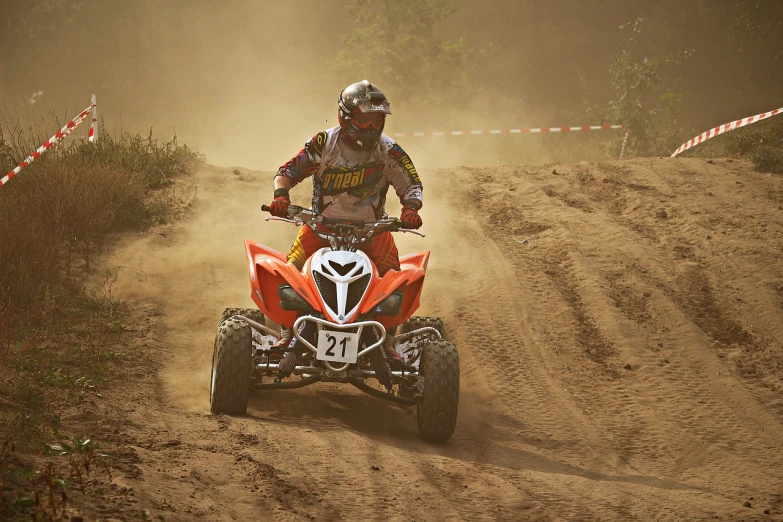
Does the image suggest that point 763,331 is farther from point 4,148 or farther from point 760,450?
point 4,148

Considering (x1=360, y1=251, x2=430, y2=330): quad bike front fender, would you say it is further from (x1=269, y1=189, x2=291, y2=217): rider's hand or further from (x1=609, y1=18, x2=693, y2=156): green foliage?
(x1=609, y1=18, x2=693, y2=156): green foliage

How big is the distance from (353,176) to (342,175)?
90 millimetres

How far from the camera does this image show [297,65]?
29297mm

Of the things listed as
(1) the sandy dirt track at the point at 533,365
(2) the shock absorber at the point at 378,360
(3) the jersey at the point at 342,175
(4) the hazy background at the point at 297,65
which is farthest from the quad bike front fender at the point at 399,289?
(4) the hazy background at the point at 297,65

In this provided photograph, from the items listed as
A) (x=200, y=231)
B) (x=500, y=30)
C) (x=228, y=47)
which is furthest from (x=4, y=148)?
(x=500, y=30)

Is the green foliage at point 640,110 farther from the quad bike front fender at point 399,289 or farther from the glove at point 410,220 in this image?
the quad bike front fender at point 399,289

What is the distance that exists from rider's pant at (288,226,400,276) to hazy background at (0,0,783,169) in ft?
55.2

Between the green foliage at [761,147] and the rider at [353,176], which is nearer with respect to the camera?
the rider at [353,176]

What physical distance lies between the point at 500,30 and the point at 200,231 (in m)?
21.3

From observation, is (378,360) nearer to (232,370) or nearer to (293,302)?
(293,302)

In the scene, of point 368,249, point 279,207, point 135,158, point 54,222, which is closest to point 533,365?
point 368,249

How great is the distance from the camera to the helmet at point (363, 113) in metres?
6.88

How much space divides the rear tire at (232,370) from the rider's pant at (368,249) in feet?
3.25

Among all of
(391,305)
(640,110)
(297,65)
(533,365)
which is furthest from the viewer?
(297,65)
